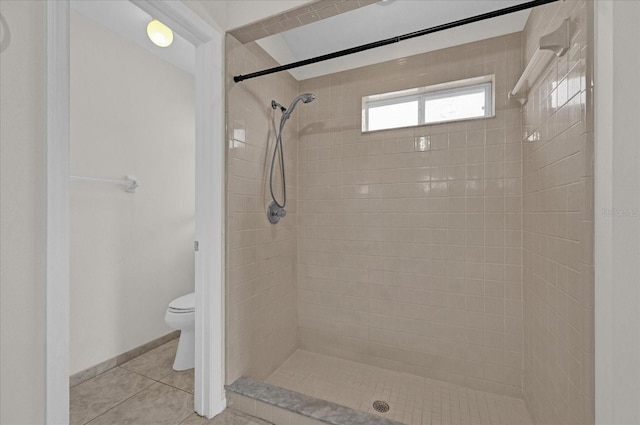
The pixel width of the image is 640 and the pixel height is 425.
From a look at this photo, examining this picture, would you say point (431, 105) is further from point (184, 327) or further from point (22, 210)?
point (184, 327)

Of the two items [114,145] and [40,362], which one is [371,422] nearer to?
[40,362]

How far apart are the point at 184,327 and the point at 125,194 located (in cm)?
107

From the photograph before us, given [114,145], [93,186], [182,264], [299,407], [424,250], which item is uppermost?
[114,145]

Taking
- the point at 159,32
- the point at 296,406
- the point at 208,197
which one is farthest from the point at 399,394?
the point at 159,32

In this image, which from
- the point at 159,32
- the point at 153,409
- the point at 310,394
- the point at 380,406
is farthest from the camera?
the point at 159,32

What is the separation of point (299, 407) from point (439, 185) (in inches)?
61.5

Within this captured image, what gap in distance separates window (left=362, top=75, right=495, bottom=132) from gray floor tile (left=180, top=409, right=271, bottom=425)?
6.49 feet

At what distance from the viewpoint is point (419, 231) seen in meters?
1.98

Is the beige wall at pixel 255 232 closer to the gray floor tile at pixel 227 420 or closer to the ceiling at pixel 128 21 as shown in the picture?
the gray floor tile at pixel 227 420

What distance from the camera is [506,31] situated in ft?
5.71

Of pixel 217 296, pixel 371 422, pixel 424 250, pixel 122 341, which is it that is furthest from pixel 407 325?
pixel 122 341

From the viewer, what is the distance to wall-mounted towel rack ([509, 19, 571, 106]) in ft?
3.67
